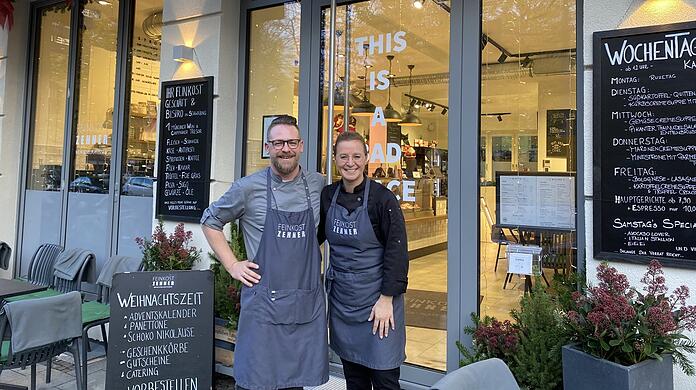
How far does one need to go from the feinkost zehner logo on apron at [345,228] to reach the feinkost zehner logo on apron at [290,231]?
0.15 m

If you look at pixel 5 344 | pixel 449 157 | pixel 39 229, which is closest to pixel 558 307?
pixel 449 157

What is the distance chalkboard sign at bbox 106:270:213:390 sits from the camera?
2.78m

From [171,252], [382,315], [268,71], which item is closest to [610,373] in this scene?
[382,315]

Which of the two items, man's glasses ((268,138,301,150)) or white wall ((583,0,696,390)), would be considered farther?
white wall ((583,0,696,390))

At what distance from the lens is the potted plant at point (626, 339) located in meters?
2.05

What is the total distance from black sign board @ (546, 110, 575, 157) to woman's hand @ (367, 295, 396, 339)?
1.60m

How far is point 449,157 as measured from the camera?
3285 mm

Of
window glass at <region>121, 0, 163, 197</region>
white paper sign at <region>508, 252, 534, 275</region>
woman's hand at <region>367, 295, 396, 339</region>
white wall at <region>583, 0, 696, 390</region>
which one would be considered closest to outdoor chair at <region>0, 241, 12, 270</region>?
window glass at <region>121, 0, 163, 197</region>

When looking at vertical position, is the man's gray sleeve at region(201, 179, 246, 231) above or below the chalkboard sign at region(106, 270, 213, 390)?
above

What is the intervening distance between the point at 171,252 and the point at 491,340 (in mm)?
2465

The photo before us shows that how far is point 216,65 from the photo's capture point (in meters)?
4.11

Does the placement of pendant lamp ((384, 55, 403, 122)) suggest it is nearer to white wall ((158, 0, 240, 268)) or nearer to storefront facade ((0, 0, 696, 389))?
storefront facade ((0, 0, 696, 389))

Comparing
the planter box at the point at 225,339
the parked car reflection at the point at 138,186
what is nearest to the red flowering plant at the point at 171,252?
the planter box at the point at 225,339

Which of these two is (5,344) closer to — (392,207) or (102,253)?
(102,253)
